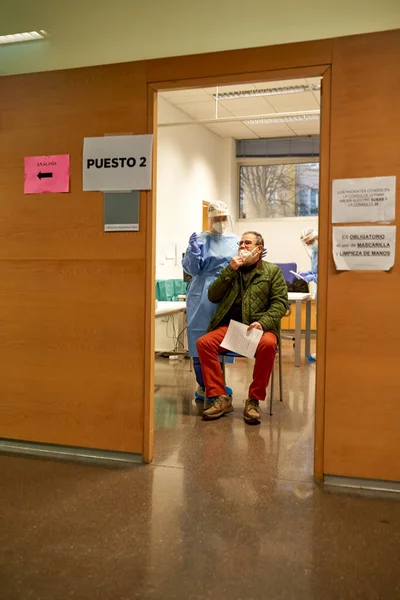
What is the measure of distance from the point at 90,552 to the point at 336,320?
1.33m

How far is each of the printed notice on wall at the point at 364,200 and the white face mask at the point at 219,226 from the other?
5.11 feet

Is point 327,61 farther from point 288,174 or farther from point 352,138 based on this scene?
point 288,174

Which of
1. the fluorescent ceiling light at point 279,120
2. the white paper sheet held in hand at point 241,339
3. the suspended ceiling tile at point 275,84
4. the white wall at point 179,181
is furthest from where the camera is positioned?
the fluorescent ceiling light at point 279,120

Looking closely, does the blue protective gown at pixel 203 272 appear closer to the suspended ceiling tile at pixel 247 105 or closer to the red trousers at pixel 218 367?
the red trousers at pixel 218 367

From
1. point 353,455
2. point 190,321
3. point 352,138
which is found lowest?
point 353,455

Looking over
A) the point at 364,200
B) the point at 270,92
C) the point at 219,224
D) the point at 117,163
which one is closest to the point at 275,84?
the point at 270,92

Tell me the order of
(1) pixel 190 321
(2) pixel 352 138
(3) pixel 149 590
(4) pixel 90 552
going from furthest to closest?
(1) pixel 190 321 < (2) pixel 352 138 < (4) pixel 90 552 < (3) pixel 149 590

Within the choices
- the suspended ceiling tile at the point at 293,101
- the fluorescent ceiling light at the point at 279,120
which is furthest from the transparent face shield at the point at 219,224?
the fluorescent ceiling light at the point at 279,120

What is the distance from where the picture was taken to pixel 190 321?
3766mm

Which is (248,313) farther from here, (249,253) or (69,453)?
(69,453)

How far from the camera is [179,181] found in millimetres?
6684

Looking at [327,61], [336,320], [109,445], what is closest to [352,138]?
[327,61]

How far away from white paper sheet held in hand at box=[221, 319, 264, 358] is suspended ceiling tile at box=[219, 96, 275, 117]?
386 cm

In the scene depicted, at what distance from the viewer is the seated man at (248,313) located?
3.28 meters
